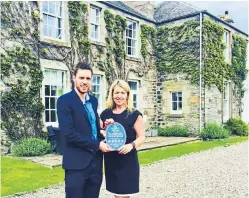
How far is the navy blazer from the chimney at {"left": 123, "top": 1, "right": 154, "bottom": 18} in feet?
47.3

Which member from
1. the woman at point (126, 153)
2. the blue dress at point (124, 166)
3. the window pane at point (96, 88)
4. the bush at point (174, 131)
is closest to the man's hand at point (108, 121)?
the woman at point (126, 153)

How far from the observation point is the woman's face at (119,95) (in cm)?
342

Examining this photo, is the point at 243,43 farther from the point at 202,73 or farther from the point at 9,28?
the point at 9,28

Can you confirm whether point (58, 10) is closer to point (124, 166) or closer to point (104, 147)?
point (124, 166)

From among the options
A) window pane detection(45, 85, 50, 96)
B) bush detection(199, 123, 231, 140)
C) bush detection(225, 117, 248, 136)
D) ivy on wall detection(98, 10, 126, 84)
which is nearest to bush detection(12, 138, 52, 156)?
window pane detection(45, 85, 50, 96)

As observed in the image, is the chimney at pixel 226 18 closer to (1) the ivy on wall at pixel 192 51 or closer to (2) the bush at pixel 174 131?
(1) the ivy on wall at pixel 192 51

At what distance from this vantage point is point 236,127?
16.6m

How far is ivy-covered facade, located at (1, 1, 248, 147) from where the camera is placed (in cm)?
1037

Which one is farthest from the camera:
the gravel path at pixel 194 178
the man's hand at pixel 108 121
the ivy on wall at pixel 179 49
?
the ivy on wall at pixel 179 49

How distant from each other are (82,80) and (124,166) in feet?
3.47

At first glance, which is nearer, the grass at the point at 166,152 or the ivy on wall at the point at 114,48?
the grass at the point at 166,152

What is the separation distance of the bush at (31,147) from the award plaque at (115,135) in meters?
6.84

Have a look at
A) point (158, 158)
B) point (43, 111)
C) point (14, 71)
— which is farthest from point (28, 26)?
point (158, 158)

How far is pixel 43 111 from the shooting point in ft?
35.5
